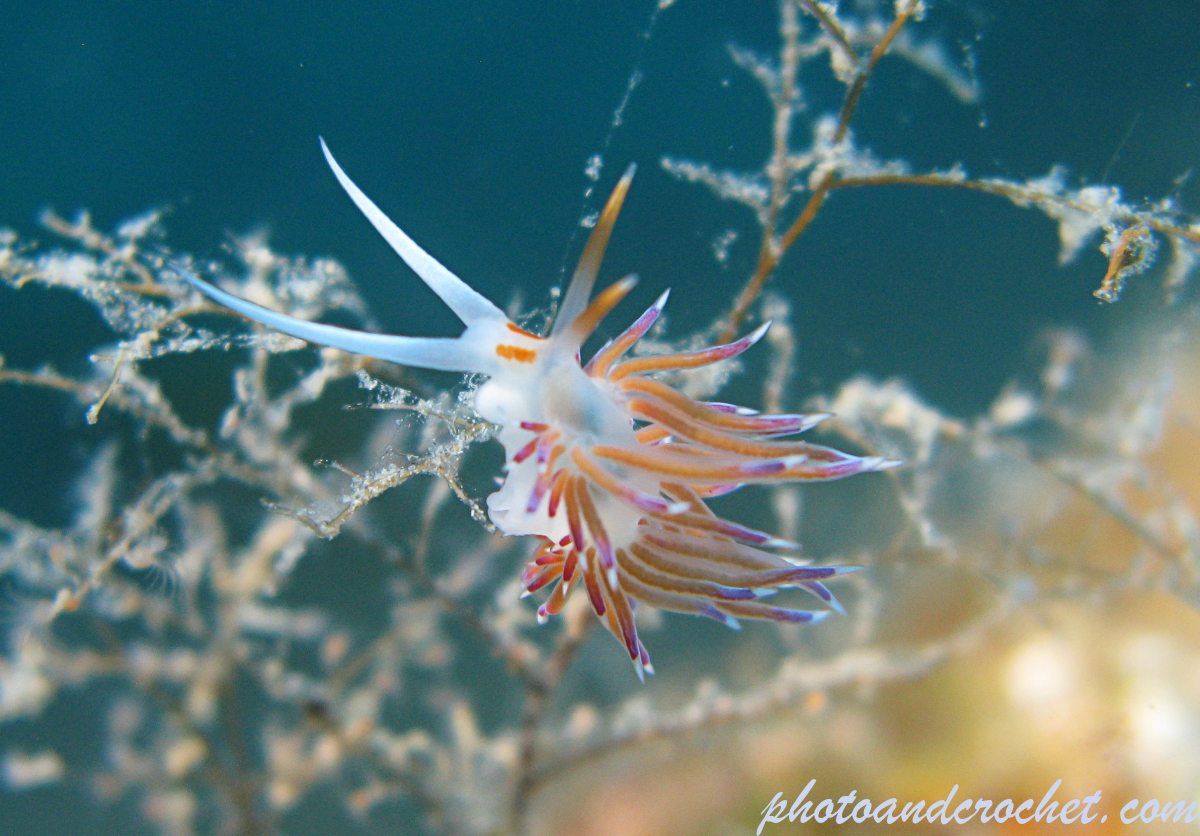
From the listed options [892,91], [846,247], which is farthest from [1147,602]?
[892,91]

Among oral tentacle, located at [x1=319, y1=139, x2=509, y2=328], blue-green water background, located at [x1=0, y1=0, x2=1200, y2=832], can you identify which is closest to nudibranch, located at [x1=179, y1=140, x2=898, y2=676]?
oral tentacle, located at [x1=319, y1=139, x2=509, y2=328]

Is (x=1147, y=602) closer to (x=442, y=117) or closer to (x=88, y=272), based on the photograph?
(x=442, y=117)

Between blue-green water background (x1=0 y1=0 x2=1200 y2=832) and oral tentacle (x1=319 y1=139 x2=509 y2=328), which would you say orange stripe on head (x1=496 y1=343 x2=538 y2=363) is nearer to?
oral tentacle (x1=319 y1=139 x2=509 y2=328)

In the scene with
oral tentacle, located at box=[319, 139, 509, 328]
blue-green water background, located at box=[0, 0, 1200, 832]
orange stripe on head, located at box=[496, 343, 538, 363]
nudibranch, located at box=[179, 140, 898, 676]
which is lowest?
nudibranch, located at box=[179, 140, 898, 676]

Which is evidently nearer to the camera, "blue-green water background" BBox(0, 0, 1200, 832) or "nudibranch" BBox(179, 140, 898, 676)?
"nudibranch" BBox(179, 140, 898, 676)

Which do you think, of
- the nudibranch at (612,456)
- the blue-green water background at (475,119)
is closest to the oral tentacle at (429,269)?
the nudibranch at (612,456)

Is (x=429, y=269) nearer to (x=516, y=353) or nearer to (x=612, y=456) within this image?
(x=516, y=353)
